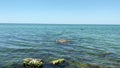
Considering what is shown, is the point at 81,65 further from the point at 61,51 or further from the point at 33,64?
the point at 61,51

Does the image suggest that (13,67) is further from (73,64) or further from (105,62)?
(105,62)

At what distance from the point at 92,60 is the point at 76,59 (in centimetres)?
172

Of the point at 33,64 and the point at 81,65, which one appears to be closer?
the point at 33,64

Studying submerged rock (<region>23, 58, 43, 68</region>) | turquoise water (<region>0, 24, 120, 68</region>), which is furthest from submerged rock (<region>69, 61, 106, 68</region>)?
submerged rock (<region>23, 58, 43, 68</region>)

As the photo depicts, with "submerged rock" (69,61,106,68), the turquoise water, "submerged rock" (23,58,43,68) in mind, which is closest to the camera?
"submerged rock" (23,58,43,68)

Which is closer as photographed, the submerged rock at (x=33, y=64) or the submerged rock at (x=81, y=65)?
the submerged rock at (x=33, y=64)

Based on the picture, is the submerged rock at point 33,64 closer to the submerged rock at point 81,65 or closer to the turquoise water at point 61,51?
the turquoise water at point 61,51

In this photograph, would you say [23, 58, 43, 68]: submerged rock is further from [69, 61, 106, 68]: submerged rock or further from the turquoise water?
[69, 61, 106, 68]: submerged rock

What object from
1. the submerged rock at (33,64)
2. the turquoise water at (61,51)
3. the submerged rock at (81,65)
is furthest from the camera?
the turquoise water at (61,51)

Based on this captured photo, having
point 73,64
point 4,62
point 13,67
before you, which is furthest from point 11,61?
point 73,64

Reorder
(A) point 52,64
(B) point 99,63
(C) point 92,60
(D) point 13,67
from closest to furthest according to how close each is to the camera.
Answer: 1. (D) point 13,67
2. (A) point 52,64
3. (B) point 99,63
4. (C) point 92,60

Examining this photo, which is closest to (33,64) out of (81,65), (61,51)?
(81,65)

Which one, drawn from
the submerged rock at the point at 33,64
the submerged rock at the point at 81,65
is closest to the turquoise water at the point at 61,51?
the submerged rock at the point at 81,65

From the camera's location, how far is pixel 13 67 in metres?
15.9
